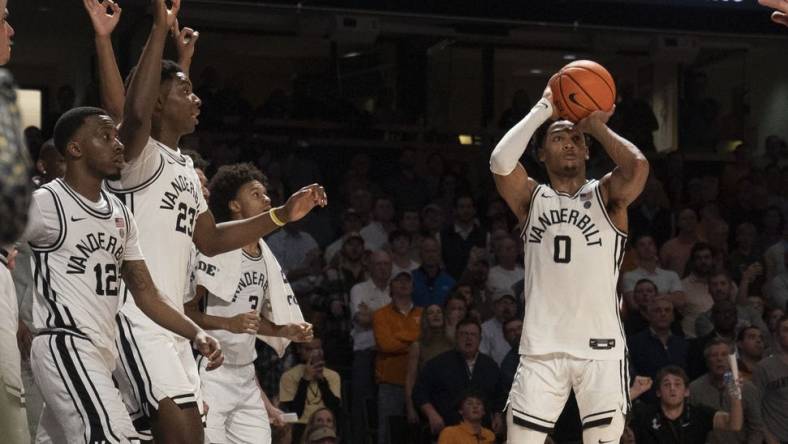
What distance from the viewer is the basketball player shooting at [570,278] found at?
22.5 feet

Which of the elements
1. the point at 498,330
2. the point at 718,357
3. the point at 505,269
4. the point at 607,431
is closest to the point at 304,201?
the point at 607,431

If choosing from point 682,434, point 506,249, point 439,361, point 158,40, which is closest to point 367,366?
point 439,361

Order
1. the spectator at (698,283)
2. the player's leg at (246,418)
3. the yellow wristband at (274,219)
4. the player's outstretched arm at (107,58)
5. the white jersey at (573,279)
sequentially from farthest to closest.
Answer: the spectator at (698,283)
the player's leg at (246,418)
the white jersey at (573,279)
the yellow wristband at (274,219)
the player's outstretched arm at (107,58)

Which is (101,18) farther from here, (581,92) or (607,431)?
(607,431)

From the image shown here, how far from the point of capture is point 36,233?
18.5ft

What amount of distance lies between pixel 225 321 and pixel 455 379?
4.11 metres

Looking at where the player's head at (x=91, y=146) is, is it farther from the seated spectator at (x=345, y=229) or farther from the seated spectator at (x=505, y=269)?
the seated spectator at (x=505, y=269)

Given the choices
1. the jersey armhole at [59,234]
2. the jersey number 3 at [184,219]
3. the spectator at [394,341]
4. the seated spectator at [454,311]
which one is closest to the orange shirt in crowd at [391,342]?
the spectator at [394,341]

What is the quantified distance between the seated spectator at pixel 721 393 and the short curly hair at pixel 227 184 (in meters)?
4.83

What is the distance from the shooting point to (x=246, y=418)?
25.2ft

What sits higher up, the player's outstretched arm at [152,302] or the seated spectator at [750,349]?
the player's outstretched arm at [152,302]

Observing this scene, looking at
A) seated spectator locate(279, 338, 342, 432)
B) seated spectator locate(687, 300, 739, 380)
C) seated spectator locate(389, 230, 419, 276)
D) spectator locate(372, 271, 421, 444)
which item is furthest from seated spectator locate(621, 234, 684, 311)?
seated spectator locate(279, 338, 342, 432)

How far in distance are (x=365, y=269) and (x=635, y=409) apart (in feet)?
9.17

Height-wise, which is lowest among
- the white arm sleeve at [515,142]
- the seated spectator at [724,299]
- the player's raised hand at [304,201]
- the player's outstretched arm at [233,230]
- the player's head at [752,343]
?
the player's head at [752,343]
